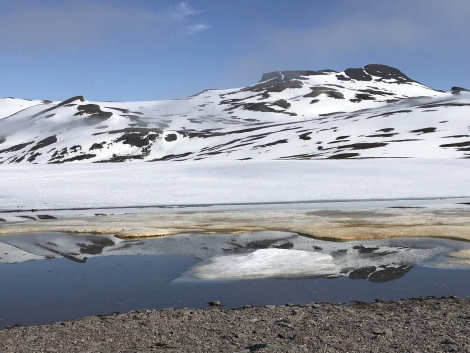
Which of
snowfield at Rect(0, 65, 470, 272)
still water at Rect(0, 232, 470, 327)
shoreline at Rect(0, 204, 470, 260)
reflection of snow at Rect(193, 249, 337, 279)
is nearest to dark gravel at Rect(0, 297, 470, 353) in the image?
still water at Rect(0, 232, 470, 327)

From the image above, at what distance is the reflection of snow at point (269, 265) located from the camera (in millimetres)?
17266

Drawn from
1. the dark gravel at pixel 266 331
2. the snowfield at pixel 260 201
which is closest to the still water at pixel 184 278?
the snowfield at pixel 260 201

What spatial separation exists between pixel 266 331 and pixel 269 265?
279 inches

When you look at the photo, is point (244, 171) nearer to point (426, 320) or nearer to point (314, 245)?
point (314, 245)

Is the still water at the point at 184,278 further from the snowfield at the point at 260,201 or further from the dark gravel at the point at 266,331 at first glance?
the dark gravel at the point at 266,331

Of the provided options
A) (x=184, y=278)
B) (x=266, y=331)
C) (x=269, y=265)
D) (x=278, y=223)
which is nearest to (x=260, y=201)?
(x=278, y=223)

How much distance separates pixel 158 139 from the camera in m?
169

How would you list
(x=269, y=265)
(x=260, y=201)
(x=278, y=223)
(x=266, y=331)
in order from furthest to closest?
(x=260, y=201)
(x=278, y=223)
(x=269, y=265)
(x=266, y=331)

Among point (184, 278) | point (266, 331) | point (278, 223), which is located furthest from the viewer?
point (278, 223)

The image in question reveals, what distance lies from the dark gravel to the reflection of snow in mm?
4205

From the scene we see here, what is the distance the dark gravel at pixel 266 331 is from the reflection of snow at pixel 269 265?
4.20 metres

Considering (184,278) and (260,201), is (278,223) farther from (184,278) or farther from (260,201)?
(260,201)

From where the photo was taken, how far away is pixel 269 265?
18.2 metres

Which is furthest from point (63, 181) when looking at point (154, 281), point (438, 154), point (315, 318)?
point (438, 154)
